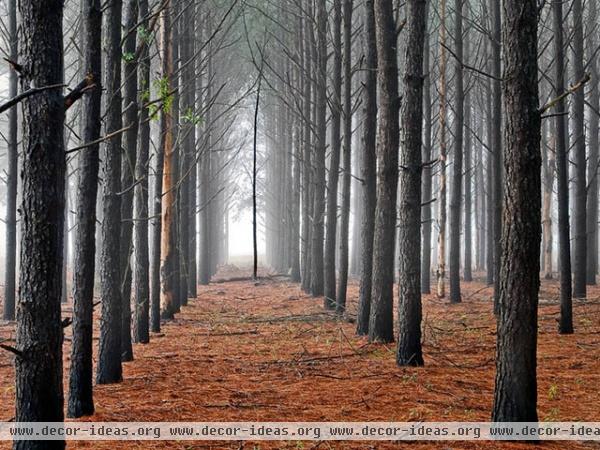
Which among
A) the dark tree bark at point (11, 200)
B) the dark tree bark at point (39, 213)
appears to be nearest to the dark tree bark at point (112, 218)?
the dark tree bark at point (39, 213)

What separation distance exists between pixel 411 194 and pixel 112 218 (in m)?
3.38

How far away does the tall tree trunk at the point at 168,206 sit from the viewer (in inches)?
473

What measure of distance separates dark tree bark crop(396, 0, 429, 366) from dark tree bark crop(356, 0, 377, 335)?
2.59m

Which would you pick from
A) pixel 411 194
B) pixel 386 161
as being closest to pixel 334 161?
pixel 386 161

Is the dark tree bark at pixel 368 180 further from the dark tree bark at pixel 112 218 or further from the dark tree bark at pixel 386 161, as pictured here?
the dark tree bark at pixel 112 218

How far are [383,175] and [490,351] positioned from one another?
109 inches

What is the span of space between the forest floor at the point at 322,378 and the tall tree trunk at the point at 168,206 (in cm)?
112

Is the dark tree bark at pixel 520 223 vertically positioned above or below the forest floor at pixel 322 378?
above

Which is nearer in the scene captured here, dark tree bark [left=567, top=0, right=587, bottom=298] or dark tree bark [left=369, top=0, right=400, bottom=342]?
dark tree bark [left=369, top=0, right=400, bottom=342]

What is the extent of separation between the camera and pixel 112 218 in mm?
6895

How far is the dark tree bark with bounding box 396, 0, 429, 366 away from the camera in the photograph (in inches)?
306

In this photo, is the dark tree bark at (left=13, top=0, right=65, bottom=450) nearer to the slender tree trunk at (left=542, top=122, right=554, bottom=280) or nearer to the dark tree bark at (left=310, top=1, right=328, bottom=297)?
the dark tree bark at (left=310, top=1, right=328, bottom=297)

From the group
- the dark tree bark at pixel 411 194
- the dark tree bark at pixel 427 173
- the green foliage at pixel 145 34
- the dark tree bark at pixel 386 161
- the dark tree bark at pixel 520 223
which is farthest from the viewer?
the dark tree bark at pixel 427 173

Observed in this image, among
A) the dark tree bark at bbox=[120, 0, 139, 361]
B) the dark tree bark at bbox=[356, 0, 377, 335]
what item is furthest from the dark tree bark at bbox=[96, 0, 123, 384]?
the dark tree bark at bbox=[356, 0, 377, 335]
